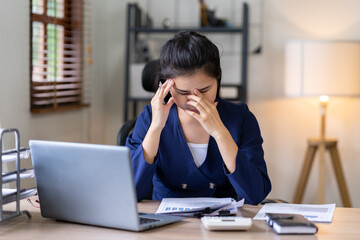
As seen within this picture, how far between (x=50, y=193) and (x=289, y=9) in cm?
269

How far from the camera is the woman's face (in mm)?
1670

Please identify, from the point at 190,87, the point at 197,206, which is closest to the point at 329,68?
the point at 190,87

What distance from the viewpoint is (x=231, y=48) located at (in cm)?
370

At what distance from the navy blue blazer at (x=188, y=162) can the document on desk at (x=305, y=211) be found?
98 mm

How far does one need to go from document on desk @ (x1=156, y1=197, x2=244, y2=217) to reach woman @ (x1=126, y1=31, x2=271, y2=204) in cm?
10

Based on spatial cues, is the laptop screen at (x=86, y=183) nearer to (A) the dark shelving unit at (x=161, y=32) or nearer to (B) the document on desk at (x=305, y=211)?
(B) the document on desk at (x=305, y=211)

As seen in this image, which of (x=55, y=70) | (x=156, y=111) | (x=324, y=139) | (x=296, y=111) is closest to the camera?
(x=156, y=111)

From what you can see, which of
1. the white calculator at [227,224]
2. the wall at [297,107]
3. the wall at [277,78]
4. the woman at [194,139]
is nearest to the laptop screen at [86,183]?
the white calculator at [227,224]

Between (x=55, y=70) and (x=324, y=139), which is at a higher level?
(x=55, y=70)

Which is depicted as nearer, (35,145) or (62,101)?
(35,145)

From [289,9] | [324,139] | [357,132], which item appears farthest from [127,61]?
[357,132]

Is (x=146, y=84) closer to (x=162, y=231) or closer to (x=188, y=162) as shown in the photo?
(x=188, y=162)

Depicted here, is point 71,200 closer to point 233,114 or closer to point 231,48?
point 233,114

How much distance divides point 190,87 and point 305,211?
0.54m
